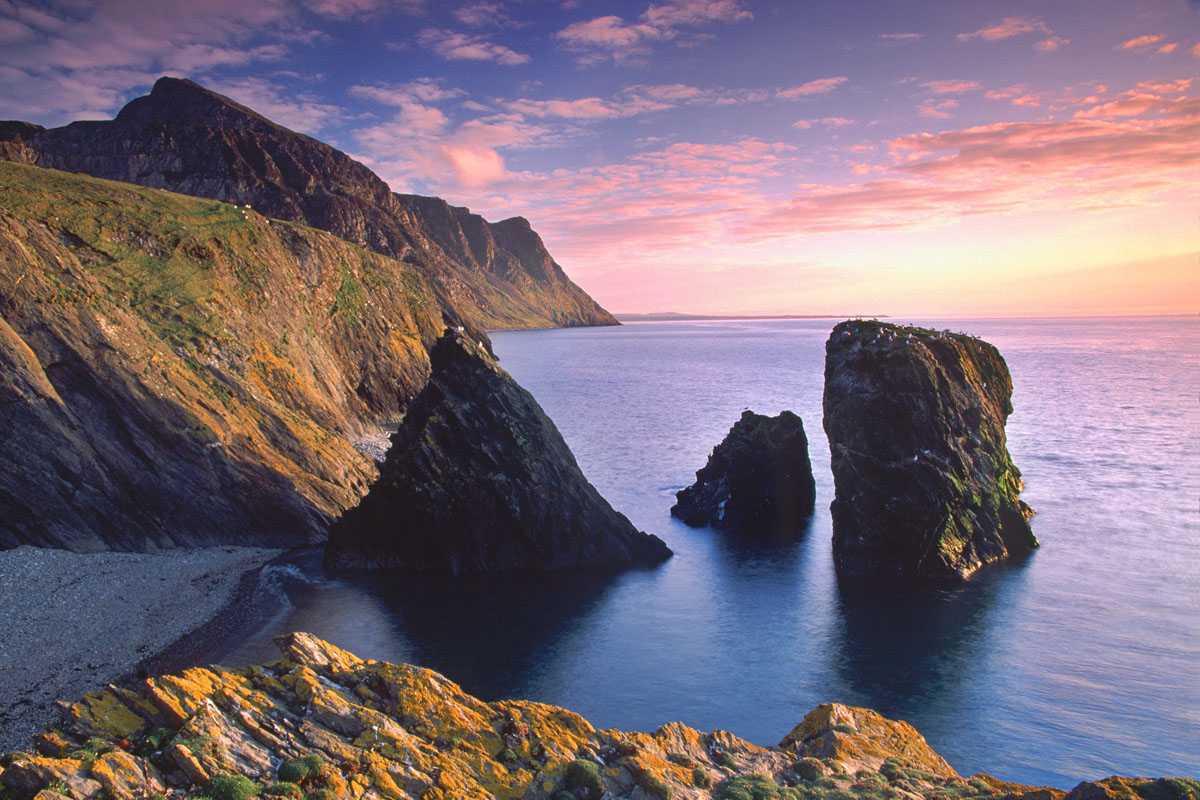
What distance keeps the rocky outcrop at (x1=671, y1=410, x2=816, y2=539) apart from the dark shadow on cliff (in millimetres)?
14114

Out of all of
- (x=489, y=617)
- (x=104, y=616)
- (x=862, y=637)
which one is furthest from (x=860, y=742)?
(x=104, y=616)

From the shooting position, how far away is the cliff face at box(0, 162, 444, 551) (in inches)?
1486

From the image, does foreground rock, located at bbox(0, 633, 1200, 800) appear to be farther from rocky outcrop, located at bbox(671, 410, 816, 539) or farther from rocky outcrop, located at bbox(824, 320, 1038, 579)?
rocky outcrop, located at bbox(671, 410, 816, 539)

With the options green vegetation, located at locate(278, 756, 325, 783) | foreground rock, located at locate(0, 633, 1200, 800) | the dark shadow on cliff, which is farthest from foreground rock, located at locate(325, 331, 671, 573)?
green vegetation, located at locate(278, 756, 325, 783)

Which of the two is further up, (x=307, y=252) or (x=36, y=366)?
(x=307, y=252)

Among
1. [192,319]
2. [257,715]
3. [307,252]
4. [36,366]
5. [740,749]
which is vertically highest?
[307,252]

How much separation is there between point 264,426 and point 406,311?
56858 mm

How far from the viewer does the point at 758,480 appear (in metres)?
56.7

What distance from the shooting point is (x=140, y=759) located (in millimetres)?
13562

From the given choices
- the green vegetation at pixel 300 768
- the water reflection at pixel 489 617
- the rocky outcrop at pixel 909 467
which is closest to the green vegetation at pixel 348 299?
the water reflection at pixel 489 617

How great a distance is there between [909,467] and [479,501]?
27.1 metres

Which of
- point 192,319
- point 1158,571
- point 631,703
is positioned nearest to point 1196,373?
point 1158,571

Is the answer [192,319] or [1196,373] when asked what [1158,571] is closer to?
[192,319]

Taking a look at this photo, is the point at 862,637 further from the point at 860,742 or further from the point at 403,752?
the point at 403,752
